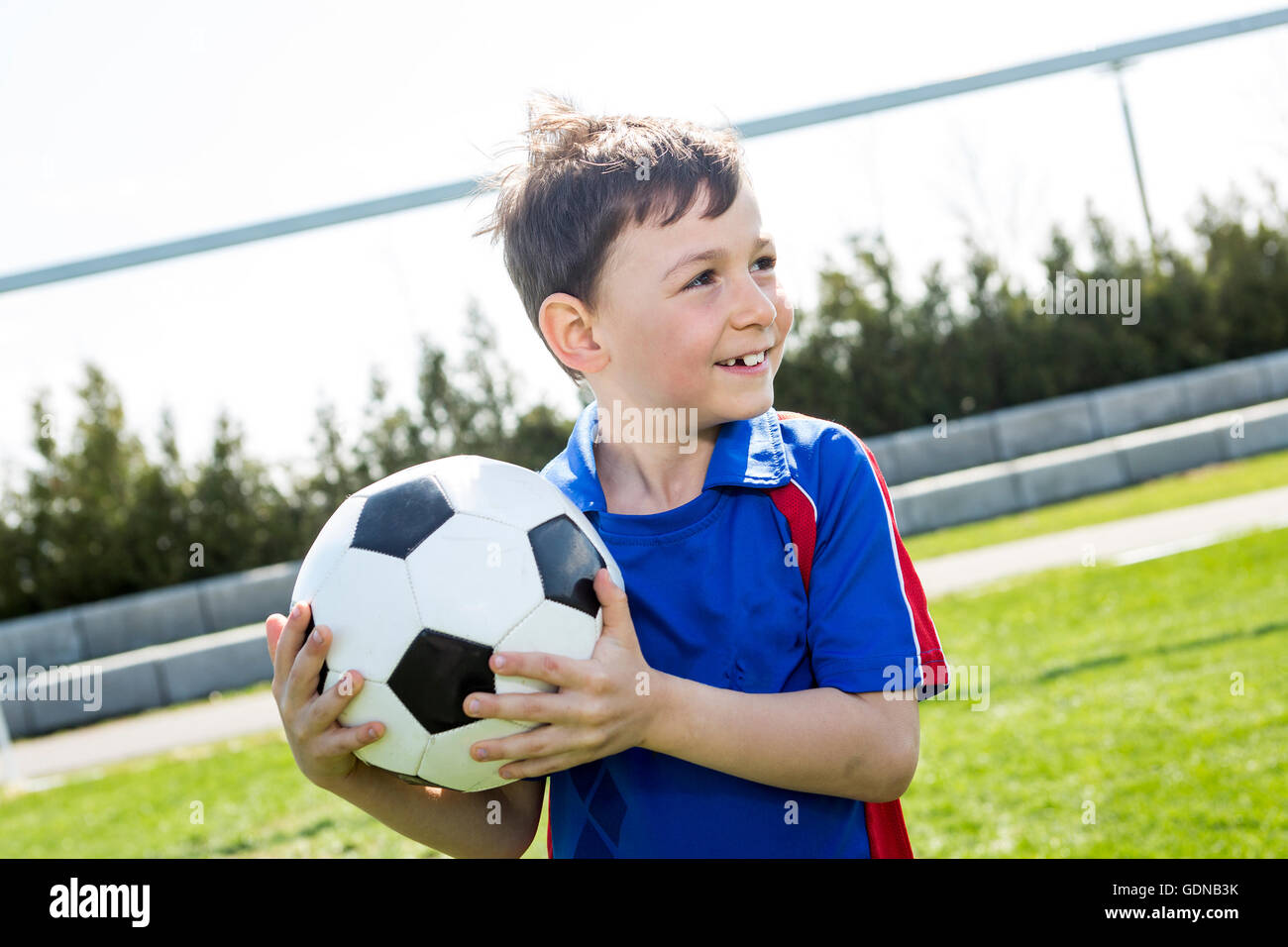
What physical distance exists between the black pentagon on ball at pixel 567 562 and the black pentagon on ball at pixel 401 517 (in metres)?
0.15

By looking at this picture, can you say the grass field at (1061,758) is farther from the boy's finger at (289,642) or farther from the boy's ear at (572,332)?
the boy's finger at (289,642)

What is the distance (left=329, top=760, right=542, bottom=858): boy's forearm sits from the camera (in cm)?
170

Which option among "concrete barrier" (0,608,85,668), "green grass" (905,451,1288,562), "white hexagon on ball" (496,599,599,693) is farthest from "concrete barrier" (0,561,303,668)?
"white hexagon on ball" (496,599,599,693)

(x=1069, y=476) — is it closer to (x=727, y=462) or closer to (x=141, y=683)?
(x=141, y=683)

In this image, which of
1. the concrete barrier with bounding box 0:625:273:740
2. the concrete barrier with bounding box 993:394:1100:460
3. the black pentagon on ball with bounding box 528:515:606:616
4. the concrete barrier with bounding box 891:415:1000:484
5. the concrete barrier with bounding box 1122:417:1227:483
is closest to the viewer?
the black pentagon on ball with bounding box 528:515:606:616

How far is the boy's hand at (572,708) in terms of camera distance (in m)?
1.45

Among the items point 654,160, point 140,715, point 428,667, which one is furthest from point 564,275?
point 140,715

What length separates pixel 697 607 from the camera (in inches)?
65.2

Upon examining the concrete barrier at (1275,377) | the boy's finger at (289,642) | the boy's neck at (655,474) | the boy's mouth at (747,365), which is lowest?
the concrete barrier at (1275,377)

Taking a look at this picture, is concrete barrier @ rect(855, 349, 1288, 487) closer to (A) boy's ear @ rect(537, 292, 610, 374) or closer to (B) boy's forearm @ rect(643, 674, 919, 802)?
(A) boy's ear @ rect(537, 292, 610, 374)

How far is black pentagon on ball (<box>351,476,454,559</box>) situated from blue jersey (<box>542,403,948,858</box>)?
0.29m

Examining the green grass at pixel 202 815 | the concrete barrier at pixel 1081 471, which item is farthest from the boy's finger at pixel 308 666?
the concrete barrier at pixel 1081 471
